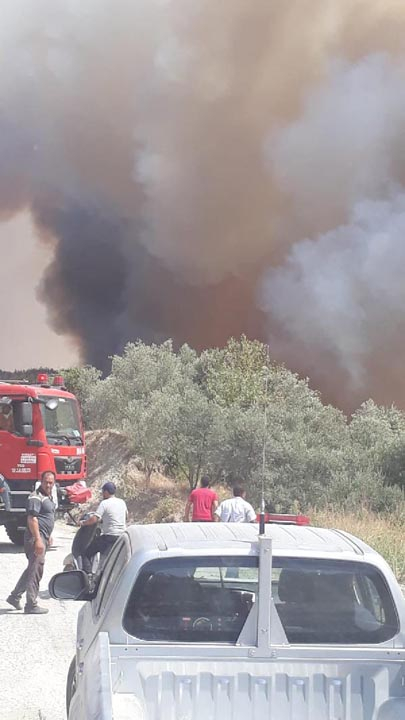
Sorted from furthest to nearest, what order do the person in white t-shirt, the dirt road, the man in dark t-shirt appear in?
1. the person in white t-shirt
2. the man in dark t-shirt
3. the dirt road

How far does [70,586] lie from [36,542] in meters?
4.65

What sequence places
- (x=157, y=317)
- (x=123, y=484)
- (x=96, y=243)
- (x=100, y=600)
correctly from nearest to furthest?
(x=100, y=600) < (x=123, y=484) < (x=157, y=317) < (x=96, y=243)

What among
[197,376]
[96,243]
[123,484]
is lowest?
[123,484]

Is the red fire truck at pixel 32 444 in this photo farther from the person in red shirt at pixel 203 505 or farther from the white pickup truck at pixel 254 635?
the white pickup truck at pixel 254 635

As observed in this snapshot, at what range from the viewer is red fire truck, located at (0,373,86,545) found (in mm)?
13883

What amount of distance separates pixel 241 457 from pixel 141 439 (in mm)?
4780

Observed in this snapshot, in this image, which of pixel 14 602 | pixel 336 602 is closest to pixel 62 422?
pixel 14 602

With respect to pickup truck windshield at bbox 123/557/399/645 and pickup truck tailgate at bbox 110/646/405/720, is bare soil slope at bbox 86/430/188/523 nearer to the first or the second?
pickup truck windshield at bbox 123/557/399/645

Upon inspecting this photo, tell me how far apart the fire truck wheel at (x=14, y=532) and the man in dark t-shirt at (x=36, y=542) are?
5.24m

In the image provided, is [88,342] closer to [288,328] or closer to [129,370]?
[288,328]

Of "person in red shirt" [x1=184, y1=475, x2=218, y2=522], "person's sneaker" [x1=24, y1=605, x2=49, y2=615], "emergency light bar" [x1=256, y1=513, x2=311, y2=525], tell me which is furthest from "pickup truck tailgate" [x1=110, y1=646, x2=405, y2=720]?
"person in red shirt" [x1=184, y1=475, x2=218, y2=522]

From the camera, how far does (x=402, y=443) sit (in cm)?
2089

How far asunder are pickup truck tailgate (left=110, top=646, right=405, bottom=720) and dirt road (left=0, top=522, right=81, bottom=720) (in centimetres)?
241

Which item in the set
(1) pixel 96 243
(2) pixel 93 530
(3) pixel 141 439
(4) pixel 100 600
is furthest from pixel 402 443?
(1) pixel 96 243
